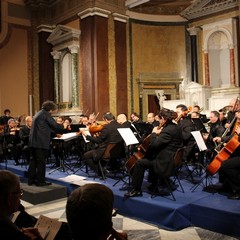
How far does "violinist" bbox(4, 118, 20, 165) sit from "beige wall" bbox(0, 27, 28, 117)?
489 centimetres

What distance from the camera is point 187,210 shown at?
163 inches

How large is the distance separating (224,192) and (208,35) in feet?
31.1

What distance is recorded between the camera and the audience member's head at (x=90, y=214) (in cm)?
133

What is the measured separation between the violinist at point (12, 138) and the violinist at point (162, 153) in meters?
4.80

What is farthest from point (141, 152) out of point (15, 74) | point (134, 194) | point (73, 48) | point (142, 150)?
point (15, 74)

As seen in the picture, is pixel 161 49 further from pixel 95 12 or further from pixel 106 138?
pixel 106 138

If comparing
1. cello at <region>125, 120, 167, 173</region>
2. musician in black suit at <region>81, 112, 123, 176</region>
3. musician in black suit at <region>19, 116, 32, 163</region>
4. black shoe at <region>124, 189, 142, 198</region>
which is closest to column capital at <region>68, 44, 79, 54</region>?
→ musician in black suit at <region>19, 116, 32, 163</region>

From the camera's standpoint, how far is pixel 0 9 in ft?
43.4

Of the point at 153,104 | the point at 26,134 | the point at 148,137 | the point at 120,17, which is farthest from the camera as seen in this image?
the point at 153,104

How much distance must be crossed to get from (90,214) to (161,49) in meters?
13.1

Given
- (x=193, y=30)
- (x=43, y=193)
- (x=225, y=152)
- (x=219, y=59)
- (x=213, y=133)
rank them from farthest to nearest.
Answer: (x=193, y=30) < (x=219, y=59) < (x=213, y=133) < (x=43, y=193) < (x=225, y=152)

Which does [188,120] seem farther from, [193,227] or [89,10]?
[89,10]

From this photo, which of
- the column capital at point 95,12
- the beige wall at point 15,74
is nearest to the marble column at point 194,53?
the column capital at point 95,12

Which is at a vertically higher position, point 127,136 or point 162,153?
point 127,136
